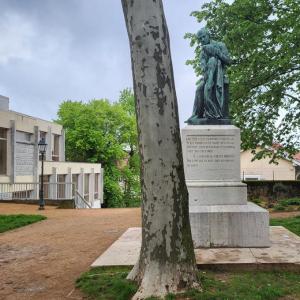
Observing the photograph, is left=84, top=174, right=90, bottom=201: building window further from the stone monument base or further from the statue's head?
the stone monument base

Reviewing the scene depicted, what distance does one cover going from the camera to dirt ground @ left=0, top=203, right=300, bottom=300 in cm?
598

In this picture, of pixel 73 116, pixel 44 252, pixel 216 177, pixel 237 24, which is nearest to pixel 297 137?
pixel 237 24

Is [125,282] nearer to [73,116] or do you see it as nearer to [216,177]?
[216,177]

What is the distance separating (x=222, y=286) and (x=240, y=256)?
138 cm

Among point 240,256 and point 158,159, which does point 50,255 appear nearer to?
point 240,256

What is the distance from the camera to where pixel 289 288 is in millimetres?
5340

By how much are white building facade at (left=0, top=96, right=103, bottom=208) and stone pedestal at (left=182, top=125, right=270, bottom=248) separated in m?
20.6

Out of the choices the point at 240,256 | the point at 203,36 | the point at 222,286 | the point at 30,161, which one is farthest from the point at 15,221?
the point at 30,161

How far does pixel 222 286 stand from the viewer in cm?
538

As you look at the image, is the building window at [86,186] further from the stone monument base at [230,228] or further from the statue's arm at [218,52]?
the stone monument base at [230,228]

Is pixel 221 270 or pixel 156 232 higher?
pixel 156 232

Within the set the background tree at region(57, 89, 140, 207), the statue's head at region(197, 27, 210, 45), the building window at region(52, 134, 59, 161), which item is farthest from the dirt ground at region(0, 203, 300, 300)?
the background tree at region(57, 89, 140, 207)

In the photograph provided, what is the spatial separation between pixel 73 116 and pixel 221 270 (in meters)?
45.6

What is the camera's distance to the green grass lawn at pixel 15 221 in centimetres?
1316
